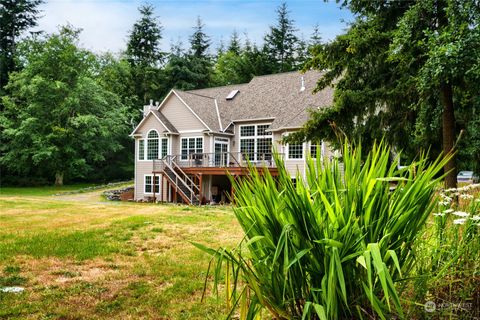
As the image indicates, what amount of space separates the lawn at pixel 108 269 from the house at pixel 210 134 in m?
13.3

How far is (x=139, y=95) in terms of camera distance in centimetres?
4244

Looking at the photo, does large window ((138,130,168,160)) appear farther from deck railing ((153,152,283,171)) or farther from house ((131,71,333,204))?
deck railing ((153,152,283,171))

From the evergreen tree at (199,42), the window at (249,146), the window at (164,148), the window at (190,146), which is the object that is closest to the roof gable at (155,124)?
the window at (164,148)

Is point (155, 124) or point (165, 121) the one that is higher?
point (165, 121)

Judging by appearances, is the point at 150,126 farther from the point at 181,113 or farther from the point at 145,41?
the point at 145,41

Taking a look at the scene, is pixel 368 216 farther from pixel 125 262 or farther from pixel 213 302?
pixel 125 262

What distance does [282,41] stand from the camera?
43000 millimetres

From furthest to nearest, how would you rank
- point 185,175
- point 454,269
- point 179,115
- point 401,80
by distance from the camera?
point 179,115 < point 185,175 < point 401,80 < point 454,269

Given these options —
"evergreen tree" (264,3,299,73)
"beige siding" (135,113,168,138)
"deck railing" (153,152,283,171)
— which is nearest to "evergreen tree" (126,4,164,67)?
"evergreen tree" (264,3,299,73)

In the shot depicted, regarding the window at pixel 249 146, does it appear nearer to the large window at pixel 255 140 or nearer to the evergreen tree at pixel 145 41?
the large window at pixel 255 140

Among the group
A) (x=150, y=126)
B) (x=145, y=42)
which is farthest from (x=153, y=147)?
(x=145, y=42)

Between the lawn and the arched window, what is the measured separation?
53.2 feet

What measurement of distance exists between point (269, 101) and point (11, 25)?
27915 mm

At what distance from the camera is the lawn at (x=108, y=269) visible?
155 inches
